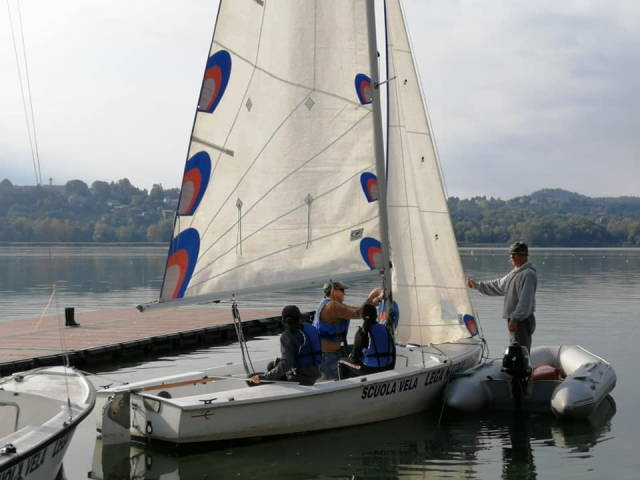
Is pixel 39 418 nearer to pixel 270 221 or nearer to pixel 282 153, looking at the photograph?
pixel 270 221

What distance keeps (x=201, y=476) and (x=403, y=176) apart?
6.43 metres

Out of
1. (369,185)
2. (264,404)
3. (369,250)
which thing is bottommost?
(264,404)

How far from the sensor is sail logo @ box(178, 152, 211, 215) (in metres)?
11.2

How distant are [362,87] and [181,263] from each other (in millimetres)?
3421

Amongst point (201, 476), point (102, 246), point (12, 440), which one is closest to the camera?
point (12, 440)

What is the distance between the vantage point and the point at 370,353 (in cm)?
1153

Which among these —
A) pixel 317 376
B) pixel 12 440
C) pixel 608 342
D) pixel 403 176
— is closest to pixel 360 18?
pixel 403 176

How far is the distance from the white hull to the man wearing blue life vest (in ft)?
3.27

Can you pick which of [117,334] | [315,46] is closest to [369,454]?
[315,46]

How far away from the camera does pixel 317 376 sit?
35.9 feet

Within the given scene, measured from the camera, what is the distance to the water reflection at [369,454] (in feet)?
31.8

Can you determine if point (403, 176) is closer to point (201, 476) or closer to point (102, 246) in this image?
point (201, 476)

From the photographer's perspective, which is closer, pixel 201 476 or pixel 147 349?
pixel 201 476

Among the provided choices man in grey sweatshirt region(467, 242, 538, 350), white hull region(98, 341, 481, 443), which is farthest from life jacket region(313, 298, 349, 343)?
man in grey sweatshirt region(467, 242, 538, 350)
